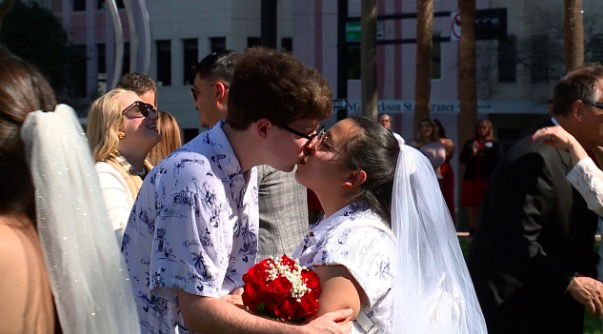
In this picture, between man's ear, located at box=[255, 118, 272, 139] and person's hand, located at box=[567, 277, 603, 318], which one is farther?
person's hand, located at box=[567, 277, 603, 318]

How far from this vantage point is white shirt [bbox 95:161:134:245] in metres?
4.64

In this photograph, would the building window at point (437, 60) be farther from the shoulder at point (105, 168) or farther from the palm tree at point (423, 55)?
the shoulder at point (105, 168)

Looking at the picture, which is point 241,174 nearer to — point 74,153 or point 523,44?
point 74,153

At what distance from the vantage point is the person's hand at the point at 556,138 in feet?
16.1

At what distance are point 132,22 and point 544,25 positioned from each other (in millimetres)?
31415

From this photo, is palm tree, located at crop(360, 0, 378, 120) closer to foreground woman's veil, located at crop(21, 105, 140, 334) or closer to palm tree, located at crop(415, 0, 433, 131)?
palm tree, located at crop(415, 0, 433, 131)

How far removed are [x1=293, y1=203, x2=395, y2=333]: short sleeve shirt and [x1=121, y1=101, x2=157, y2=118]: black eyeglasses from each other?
1866 millimetres

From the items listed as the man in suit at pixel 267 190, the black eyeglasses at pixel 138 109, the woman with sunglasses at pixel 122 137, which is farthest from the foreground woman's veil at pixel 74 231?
the black eyeglasses at pixel 138 109

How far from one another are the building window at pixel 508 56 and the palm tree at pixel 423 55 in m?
16.3

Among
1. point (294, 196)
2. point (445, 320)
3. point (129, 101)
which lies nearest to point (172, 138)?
point (129, 101)

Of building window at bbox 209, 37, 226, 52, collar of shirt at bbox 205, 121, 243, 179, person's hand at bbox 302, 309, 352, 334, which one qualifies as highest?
building window at bbox 209, 37, 226, 52

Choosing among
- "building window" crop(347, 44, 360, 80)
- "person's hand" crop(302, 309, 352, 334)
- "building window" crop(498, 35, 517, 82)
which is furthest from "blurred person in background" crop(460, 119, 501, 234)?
"building window" crop(347, 44, 360, 80)

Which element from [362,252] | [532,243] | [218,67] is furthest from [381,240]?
[218,67]

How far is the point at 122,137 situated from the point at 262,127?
2155mm
